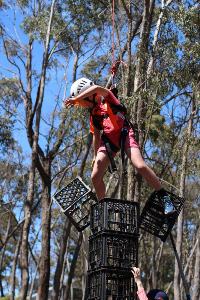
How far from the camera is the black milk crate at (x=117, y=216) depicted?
428cm

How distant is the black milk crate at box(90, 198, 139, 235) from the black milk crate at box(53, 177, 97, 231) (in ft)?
2.57

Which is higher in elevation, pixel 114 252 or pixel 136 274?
pixel 114 252

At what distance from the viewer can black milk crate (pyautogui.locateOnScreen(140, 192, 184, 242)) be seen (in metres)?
4.79

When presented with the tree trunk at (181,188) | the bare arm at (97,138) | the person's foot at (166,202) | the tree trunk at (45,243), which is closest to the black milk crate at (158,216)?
the person's foot at (166,202)

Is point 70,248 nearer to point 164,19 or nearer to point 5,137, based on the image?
point 5,137

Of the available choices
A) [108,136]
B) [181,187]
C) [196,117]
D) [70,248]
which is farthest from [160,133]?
[70,248]

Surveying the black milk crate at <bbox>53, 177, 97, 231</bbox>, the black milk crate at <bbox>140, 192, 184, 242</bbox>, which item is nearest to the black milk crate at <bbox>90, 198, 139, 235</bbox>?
the black milk crate at <bbox>140, 192, 184, 242</bbox>

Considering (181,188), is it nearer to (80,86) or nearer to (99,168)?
(99,168)

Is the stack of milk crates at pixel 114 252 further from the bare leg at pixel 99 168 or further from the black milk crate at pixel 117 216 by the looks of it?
the bare leg at pixel 99 168

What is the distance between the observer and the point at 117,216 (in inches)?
170

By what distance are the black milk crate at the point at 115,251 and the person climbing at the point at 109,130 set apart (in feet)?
2.03

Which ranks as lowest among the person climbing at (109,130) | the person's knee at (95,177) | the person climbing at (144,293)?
the person climbing at (144,293)

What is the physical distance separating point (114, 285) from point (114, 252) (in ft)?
0.78

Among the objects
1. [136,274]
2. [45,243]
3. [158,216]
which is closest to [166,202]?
[158,216]
